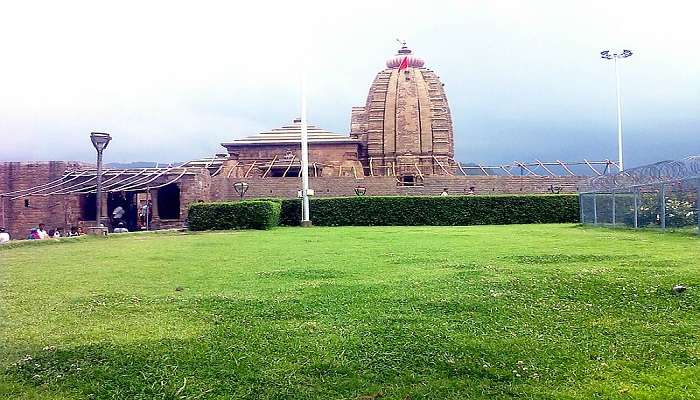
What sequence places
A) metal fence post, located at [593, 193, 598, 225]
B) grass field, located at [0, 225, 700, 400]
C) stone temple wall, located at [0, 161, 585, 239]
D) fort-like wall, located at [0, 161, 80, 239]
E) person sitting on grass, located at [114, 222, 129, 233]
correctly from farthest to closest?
stone temple wall, located at [0, 161, 585, 239], fort-like wall, located at [0, 161, 80, 239], person sitting on grass, located at [114, 222, 129, 233], metal fence post, located at [593, 193, 598, 225], grass field, located at [0, 225, 700, 400]

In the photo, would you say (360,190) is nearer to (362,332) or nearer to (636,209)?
(636,209)

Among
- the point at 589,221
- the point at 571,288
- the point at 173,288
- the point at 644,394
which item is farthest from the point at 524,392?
the point at 589,221

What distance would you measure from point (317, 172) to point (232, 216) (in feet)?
44.6

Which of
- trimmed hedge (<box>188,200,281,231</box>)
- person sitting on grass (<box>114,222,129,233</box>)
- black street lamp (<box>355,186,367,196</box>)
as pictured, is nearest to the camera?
trimmed hedge (<box>188,200,281,231</box>)

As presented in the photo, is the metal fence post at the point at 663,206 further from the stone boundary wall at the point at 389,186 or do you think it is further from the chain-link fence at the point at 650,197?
the stone boundary wall at the point at 389,186

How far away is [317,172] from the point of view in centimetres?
3338

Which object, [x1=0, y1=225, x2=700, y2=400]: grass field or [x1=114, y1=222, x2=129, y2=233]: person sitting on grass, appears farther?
[x1=114, y1=222, x2=129, y2=233]: person sitting on grass

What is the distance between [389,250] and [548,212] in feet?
45.7

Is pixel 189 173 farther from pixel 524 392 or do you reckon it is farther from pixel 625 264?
pixel 524 392

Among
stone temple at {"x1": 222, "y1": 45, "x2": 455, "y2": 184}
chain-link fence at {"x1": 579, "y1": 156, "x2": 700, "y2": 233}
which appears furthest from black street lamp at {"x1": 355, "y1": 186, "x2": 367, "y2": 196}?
chain-link fence at {"x1": 579, "y1": 156, "x2": 700, "y2": 233}

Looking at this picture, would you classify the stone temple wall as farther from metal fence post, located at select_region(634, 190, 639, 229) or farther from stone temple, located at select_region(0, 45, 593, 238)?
metal fence post, located at select_region(634, 190, 639, 229)

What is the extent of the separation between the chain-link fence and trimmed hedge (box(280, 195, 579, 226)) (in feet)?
15.4

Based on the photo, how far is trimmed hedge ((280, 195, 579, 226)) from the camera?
22.8m

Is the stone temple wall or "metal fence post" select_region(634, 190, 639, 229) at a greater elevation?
the stone temple wall
